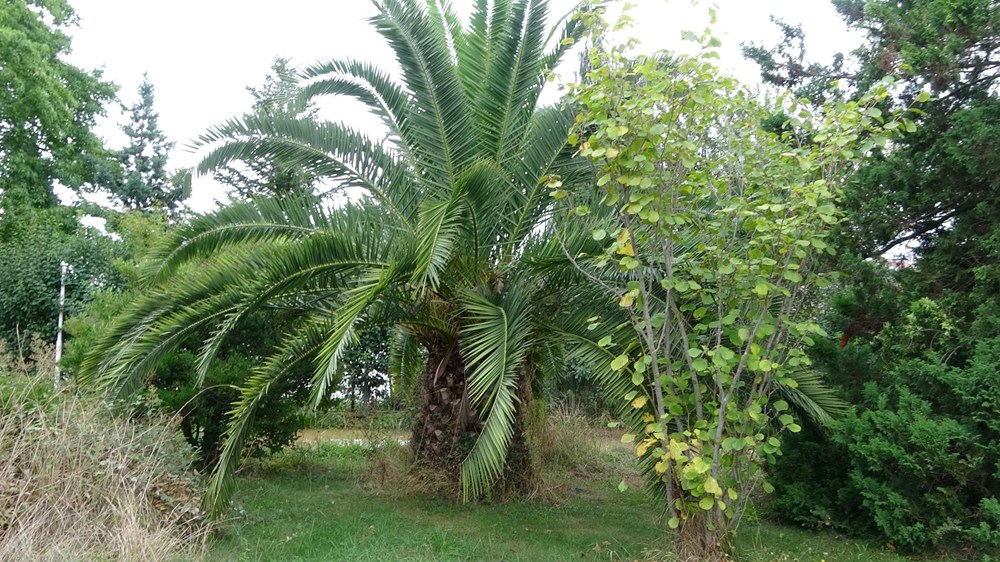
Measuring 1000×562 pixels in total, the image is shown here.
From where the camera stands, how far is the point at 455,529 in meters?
6.34

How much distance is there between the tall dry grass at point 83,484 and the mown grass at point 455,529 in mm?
515

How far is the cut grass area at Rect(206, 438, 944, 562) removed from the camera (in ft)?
18.1

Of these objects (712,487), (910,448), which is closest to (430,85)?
(712,487)

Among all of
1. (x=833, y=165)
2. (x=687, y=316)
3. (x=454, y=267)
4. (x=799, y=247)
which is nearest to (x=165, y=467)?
(x=454, y=267)

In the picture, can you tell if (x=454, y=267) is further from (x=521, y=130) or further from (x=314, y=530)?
(x=314, y=530)

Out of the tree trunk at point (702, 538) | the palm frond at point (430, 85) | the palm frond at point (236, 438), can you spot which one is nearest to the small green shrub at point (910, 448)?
the tree trunk at point (702, 538)

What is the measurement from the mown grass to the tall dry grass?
51cm

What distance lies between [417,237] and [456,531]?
2.64 m

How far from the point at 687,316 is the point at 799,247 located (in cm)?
122

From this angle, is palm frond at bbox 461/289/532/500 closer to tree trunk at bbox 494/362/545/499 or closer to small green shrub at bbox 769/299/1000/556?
tree trunk at bbox 494/362/545/499

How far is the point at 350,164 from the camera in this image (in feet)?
22.5

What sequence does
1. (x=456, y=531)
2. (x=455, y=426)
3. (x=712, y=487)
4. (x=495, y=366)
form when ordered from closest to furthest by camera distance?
(x=712, y=487)
(x=495, y=366)
(x=456, y=531)
(x=455, y=426)

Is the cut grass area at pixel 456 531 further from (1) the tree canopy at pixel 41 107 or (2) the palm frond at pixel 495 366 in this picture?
(1) the tree canopy at pixel 41 107

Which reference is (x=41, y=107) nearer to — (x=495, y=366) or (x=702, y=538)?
(x=495, y=366)
